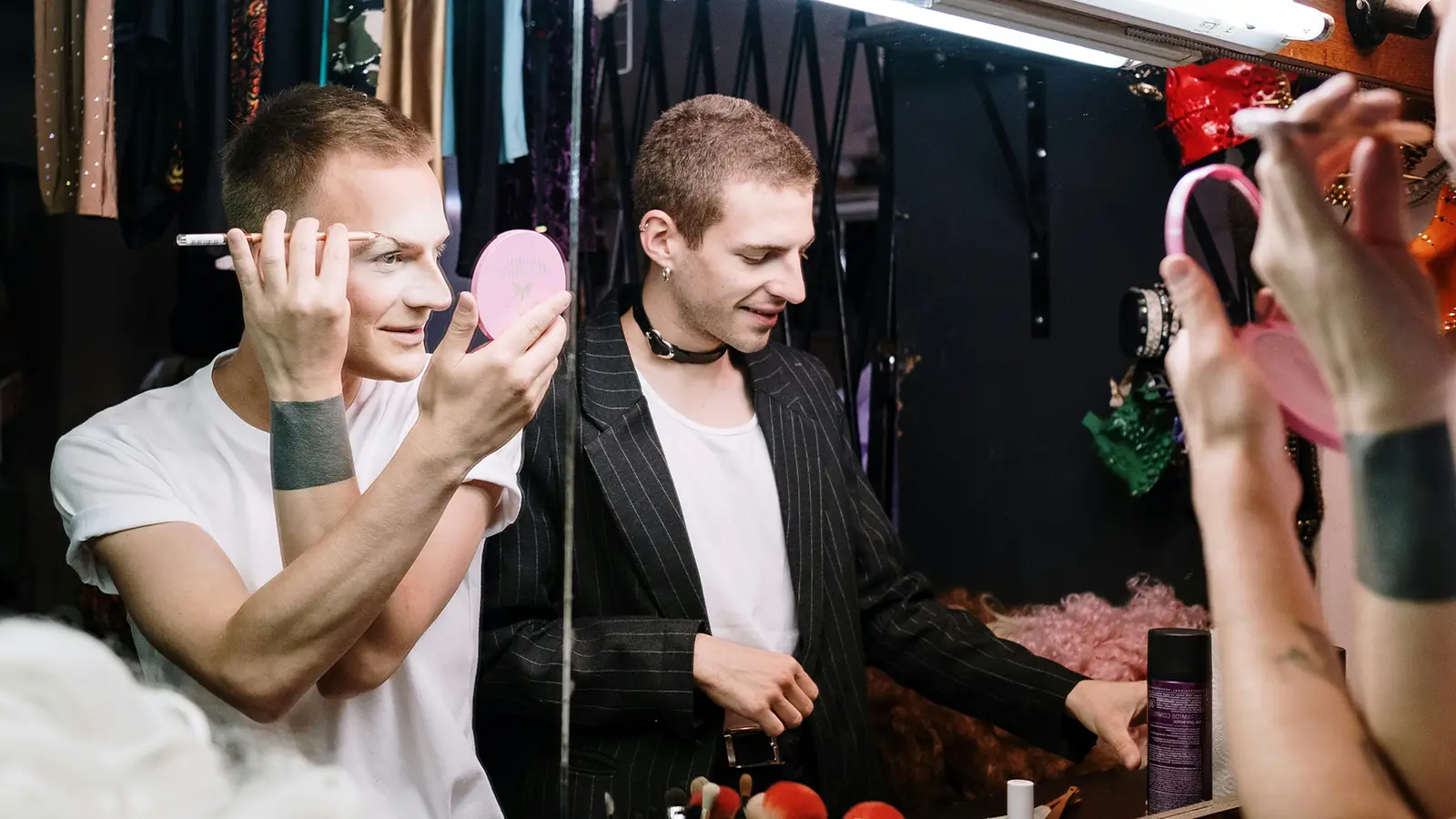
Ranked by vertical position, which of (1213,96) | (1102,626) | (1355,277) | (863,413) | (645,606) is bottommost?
(1102,626)

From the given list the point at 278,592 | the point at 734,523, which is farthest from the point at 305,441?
the point at 734,523

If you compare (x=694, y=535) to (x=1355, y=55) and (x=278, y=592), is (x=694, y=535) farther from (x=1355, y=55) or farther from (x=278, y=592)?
(x=1355, y=55)

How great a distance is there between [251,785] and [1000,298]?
1188 millimetres

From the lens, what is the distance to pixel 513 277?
1.23 metres

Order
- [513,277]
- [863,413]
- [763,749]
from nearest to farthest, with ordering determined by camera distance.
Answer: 1. [513,277]
2. [763,749]
3. [863,413]

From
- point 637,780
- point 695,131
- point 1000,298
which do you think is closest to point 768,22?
point 695,131

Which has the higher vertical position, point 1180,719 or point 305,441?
point 305,441

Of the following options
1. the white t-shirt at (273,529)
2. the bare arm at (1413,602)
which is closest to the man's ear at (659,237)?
the white t-shirt at (273,529)

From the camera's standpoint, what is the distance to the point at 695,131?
1388mm

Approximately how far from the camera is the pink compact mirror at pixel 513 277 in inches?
47.5

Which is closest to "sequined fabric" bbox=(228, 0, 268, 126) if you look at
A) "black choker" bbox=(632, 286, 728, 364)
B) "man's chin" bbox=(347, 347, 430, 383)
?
"man's chin" bbox=(347, 347, 430, 383)

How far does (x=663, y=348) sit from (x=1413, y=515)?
81cm

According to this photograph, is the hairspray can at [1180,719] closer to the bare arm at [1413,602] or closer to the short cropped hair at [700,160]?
the bare arm at [1413,602]

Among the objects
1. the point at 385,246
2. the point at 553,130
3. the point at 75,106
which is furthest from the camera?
the point at 553,130
